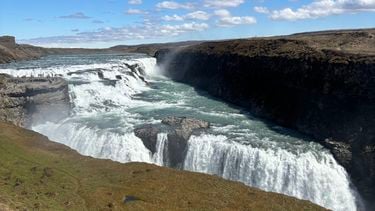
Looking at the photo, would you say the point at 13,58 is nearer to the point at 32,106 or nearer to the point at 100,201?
the point at 32,106

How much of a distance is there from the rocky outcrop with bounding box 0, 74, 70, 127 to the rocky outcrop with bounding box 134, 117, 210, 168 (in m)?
16.1

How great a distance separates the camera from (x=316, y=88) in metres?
50.7

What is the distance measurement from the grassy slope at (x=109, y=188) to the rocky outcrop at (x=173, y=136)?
969 centimetres

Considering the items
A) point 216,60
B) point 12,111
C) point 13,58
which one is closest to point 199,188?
point 12,111

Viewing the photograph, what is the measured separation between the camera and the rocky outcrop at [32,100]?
173ft

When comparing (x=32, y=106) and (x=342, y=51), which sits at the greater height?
(x=342, y=51)

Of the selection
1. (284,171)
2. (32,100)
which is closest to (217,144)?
(284,171)

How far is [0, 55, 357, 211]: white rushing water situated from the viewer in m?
37.8

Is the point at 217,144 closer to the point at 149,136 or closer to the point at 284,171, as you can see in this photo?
the point at 284,171

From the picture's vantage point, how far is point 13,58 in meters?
117

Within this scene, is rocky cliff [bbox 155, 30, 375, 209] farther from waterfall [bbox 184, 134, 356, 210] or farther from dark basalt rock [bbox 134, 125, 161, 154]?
dark basalt rock [bbox 134, 125, 161, 154]

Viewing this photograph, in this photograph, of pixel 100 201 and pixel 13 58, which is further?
pixel 13 58

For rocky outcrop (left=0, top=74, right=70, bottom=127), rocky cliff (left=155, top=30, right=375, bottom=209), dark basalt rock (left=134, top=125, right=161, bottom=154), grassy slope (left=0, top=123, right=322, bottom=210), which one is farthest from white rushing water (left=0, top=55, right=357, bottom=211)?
grassy slope (left=0, top=123, right=322, bottom=210)

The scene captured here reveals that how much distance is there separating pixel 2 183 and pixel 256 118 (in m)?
33.6
